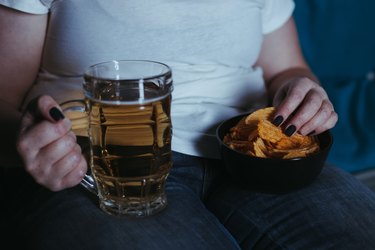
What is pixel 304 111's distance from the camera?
0.85 meters

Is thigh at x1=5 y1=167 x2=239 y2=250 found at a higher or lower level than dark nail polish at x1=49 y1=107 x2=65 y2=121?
lower

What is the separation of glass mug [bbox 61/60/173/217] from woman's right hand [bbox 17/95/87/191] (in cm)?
3

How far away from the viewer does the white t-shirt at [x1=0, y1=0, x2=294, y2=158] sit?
89cm

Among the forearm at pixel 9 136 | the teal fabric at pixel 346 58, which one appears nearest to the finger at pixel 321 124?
the forearm at pixel 9 136

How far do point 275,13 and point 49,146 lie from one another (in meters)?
0.63

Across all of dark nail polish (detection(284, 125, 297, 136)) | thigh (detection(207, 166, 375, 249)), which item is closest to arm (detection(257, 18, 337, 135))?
dark nail polish (detection(284, 125, 297, 136))

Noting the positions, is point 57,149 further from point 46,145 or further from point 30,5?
point 30,5

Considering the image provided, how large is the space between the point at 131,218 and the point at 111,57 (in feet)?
0.95

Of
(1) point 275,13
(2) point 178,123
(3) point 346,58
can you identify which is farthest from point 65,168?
(3) point 346,58

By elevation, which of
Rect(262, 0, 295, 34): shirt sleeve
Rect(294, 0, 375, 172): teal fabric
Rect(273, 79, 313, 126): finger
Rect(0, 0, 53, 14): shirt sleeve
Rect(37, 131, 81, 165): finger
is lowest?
Rect(294, 0, 375, 172): teal fabric

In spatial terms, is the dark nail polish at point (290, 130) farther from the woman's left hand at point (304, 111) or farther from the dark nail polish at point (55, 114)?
the dark nail polish at point (55, 114)

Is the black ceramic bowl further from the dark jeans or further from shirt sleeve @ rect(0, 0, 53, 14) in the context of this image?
shirt sleeve @ rect(0, 0, 53, 14)

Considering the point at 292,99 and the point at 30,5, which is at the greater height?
the point at 30,5

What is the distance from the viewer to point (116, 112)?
2.23ft
